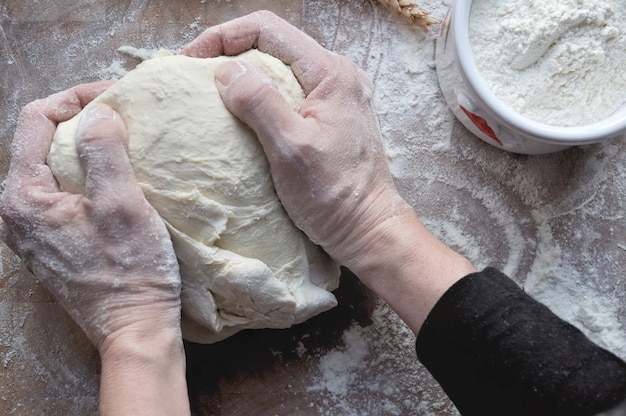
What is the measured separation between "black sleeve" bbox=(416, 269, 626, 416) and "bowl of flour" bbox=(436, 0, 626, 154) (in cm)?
35

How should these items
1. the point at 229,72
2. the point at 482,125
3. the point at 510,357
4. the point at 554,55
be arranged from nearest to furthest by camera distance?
the point at 510,357 < the point at 229,72 < the point at 554,55 < the point at 482,125

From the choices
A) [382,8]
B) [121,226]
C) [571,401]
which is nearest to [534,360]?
[571,401]

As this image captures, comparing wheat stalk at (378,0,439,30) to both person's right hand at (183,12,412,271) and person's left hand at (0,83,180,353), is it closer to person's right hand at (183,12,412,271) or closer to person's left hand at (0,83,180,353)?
person's right hand at (183,12,412,271)

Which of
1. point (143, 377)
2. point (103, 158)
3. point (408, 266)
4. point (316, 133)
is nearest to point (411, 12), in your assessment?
point (316, 133)

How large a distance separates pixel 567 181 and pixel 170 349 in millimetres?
897

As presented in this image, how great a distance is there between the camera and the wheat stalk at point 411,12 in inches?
53.1

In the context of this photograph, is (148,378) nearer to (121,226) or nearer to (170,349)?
(170,349)

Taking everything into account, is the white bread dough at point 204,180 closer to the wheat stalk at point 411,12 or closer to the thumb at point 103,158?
the thumb at point 103,158

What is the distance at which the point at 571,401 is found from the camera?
910 mm

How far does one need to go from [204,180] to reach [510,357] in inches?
21.8

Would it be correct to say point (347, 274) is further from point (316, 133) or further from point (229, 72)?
point (229, 72)

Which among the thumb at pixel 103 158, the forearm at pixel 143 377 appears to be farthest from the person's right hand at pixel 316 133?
the forearm at pixel 143 377

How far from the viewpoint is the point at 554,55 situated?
1.20 m

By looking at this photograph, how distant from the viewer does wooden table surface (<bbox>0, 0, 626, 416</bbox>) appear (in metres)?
1.29
